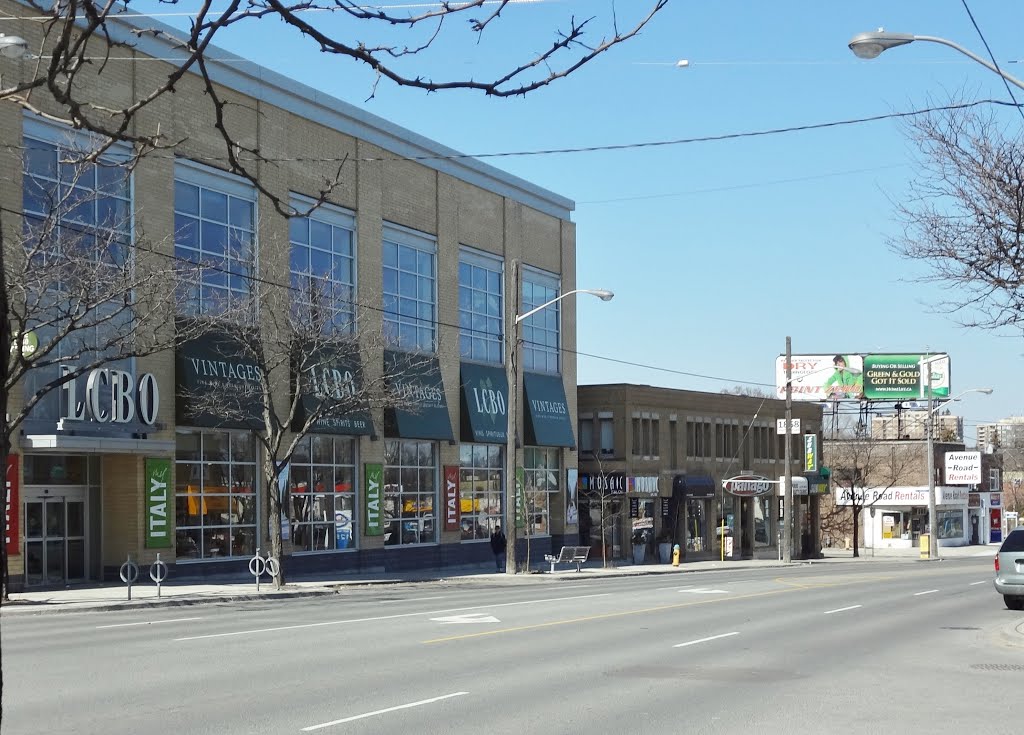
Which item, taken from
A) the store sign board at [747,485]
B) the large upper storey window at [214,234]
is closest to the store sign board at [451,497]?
the large upper storey window at [214,234]

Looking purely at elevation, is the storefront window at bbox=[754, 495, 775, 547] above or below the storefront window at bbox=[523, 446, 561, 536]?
below

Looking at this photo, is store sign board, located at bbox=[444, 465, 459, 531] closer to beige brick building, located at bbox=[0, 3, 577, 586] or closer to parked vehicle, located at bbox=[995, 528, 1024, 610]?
beige brick building, located at bbox=[0, 3, 577, 586]

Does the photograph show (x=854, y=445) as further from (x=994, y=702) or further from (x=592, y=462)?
(x=994, y=702)

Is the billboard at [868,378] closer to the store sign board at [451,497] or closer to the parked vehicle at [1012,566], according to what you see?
the store sign board at [451,497]

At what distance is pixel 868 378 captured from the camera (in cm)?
8975

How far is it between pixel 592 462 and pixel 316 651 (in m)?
39.1

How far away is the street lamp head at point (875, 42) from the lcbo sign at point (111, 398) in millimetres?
19964

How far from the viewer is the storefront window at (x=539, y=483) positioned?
1976 inches

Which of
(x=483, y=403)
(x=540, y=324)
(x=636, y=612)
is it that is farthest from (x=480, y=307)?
(x=636, y=612)

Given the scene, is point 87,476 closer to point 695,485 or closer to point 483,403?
point 483,403

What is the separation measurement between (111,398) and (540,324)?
2325 centimetres

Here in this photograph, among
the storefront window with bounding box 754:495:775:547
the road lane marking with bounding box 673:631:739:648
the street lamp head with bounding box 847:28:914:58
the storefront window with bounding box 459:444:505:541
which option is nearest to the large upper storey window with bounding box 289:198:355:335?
the storefront window with bounding box 459:444:505:541

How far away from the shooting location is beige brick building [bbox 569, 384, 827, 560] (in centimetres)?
5509

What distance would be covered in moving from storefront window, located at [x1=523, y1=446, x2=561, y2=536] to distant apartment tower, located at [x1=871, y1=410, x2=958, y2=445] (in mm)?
42701
